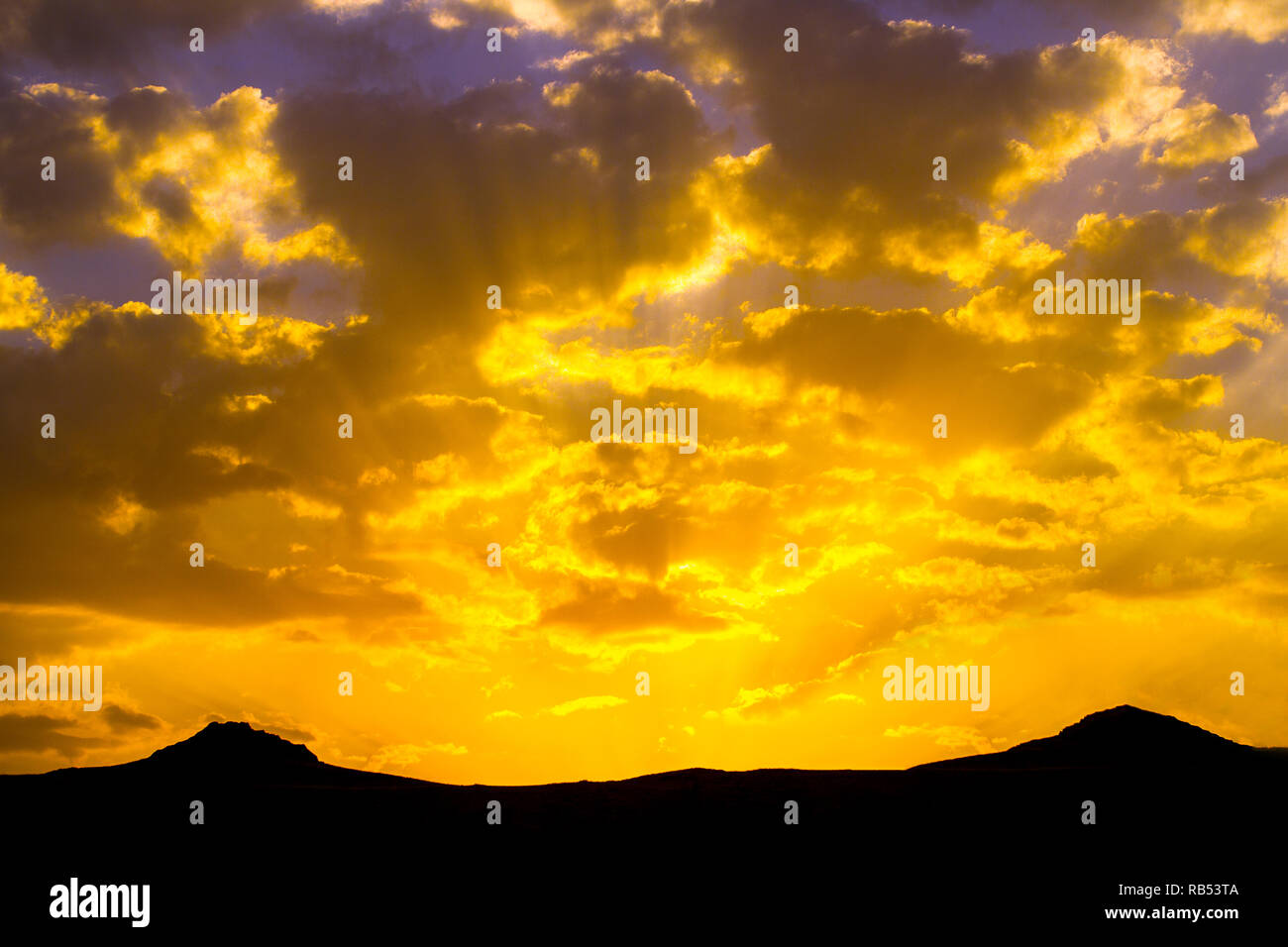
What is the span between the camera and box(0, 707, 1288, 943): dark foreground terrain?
36.9 meters

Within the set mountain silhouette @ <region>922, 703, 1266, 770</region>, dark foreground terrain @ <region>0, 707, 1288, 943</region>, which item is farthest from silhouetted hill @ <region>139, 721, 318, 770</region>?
mountain silhouette @ <region>922, 703, 1266, 770</region>

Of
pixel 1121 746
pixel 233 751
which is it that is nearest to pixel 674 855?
pixel 1121 746

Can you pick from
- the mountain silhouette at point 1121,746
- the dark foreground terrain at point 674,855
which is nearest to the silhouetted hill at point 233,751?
the dark foreground terrain at point 674,855

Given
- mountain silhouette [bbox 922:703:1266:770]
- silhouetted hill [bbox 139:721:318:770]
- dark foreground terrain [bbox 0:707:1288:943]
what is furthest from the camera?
silhouetted hill [bbox 139:721:318:770]

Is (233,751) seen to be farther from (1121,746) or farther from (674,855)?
(1121,746)

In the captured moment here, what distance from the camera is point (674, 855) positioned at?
4412 cm

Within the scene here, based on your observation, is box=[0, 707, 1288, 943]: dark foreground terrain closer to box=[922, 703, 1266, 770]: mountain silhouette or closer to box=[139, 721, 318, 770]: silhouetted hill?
box=[922, 703, 1266, 770]: mountain silhouette

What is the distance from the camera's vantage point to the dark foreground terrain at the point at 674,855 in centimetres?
3688

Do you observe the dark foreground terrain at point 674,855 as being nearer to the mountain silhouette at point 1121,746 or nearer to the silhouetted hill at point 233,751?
the mountain silhouette at point 1121,746

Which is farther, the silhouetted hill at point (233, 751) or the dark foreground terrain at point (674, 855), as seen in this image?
the silhouetted hill at point (233, 751)

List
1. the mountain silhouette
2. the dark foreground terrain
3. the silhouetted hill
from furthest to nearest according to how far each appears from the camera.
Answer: the silhouetted hill → the mountain silhouette → the dark foreground terrain
